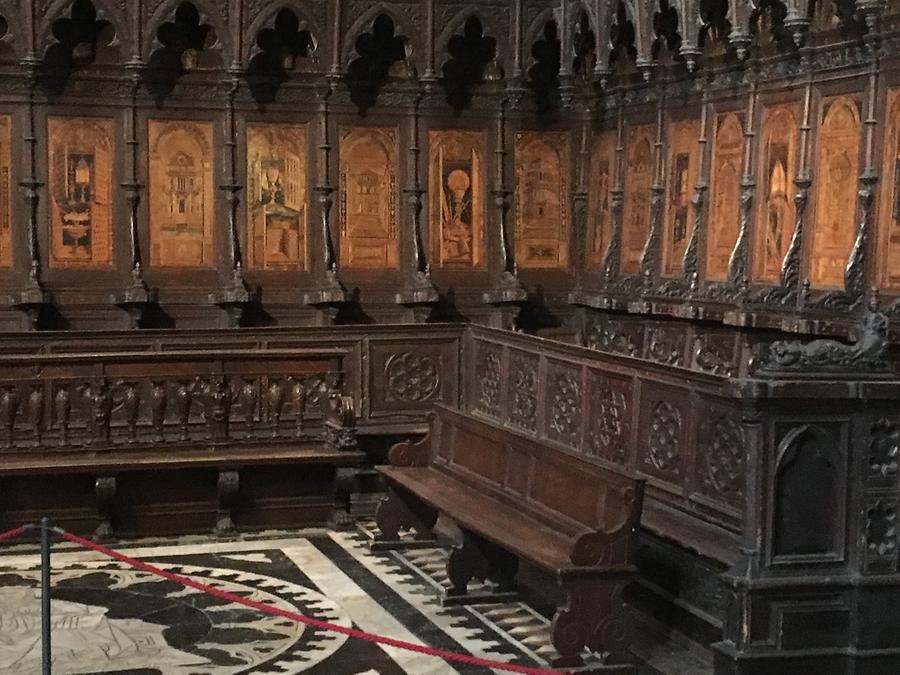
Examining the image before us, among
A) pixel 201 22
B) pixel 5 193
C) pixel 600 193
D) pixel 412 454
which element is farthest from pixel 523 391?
pixel 5 193

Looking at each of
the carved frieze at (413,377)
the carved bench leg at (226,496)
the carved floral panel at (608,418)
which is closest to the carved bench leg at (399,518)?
the carved bench leg at (226,496)

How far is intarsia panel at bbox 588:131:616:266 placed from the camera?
492 inches

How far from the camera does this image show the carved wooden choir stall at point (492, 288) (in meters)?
6.62

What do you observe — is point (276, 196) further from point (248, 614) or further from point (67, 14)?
point (248, 614)

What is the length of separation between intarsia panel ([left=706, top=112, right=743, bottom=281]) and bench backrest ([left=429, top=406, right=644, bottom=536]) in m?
2.63

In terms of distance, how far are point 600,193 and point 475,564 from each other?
543cm

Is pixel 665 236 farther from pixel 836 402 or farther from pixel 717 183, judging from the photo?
pixel 836 402

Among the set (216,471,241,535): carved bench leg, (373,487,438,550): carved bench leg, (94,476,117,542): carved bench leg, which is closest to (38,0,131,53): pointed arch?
(94,476,117,542): carved bench leg

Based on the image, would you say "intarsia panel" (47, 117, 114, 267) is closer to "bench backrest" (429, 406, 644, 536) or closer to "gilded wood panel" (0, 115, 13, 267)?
"gilded wood panel" (0, 115, 13, 267)

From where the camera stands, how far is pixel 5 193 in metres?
11.9

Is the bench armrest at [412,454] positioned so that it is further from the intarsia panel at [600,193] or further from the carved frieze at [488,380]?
the intarsia panel at [600,193]

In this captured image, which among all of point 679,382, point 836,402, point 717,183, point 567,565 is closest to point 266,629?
point 567,565

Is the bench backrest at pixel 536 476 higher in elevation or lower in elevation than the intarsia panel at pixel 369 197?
lower

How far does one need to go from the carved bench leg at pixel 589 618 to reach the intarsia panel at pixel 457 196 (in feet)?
21.3
